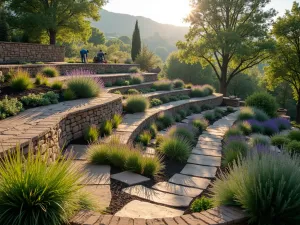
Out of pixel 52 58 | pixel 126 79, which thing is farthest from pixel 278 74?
pixel 52 58

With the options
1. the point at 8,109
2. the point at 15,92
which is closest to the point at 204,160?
the point at 8,109

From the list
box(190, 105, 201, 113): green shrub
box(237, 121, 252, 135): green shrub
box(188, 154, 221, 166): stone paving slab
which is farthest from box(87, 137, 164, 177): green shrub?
box(190, 105, 201, 113): green shrub

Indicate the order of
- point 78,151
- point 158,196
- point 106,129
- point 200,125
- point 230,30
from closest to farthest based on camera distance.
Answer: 1. point 158,196
2. point 78,151
3. point 106,129
4. point 200,125
5. point 230,30

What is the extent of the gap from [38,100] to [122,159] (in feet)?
9.36

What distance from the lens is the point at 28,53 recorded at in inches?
501

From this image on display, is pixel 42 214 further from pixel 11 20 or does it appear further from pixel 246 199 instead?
pixel 11 20

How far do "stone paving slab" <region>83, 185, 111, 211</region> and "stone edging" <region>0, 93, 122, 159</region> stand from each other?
846mm

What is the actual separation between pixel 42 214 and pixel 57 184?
278mm

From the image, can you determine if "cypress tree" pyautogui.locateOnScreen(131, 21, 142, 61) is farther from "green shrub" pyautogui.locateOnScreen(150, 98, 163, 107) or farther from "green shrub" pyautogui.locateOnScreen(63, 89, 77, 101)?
"green shrub" pyautogui.locateOnScreen(63, 89, 77, 101)

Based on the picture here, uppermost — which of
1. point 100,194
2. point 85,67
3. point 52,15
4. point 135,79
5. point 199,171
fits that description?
point 52,15

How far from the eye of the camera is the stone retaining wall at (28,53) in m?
11.4

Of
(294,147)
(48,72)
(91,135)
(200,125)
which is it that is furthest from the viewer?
(48,72)

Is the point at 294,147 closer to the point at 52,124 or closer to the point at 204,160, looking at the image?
the point at 204,160

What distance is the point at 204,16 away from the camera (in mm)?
19344
